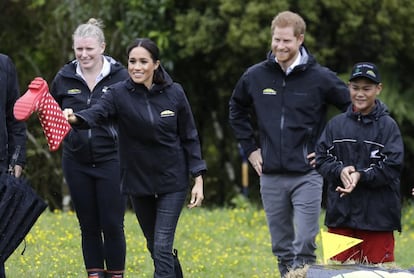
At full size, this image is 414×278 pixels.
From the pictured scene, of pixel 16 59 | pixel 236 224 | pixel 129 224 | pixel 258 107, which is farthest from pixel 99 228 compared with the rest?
pixel 16 59

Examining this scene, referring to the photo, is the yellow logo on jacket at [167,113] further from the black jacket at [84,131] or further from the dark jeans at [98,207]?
the dark jeans at [98,207]

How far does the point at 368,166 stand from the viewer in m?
7.00

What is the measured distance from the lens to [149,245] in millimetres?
7574

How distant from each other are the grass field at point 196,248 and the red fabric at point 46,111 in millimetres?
2525

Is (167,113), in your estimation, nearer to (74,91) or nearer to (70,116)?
(70,116)

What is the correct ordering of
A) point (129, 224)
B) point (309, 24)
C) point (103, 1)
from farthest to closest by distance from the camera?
1. point (103, 1)
2. point (309, 24)
3. point (129, 224)

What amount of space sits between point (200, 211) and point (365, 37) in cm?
484

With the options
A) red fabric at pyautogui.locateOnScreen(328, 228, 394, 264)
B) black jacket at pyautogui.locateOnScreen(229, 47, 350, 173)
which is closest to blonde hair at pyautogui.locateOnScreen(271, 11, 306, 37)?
black jacket at pyautogui.locateOnScreen(229, 47, 350, 173)

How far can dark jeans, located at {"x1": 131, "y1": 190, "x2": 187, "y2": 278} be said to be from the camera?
7.18 meters

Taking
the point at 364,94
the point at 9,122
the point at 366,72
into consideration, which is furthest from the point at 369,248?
the point at 9,122

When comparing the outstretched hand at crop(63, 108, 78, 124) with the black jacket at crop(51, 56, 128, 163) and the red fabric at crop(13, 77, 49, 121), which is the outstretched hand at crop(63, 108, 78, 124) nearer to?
the red fabric at crop(13, 77, 49, 121)

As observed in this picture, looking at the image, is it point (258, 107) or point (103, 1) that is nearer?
point (258, 107)

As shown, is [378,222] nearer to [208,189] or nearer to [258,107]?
[258,107]

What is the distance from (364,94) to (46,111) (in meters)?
2.31
